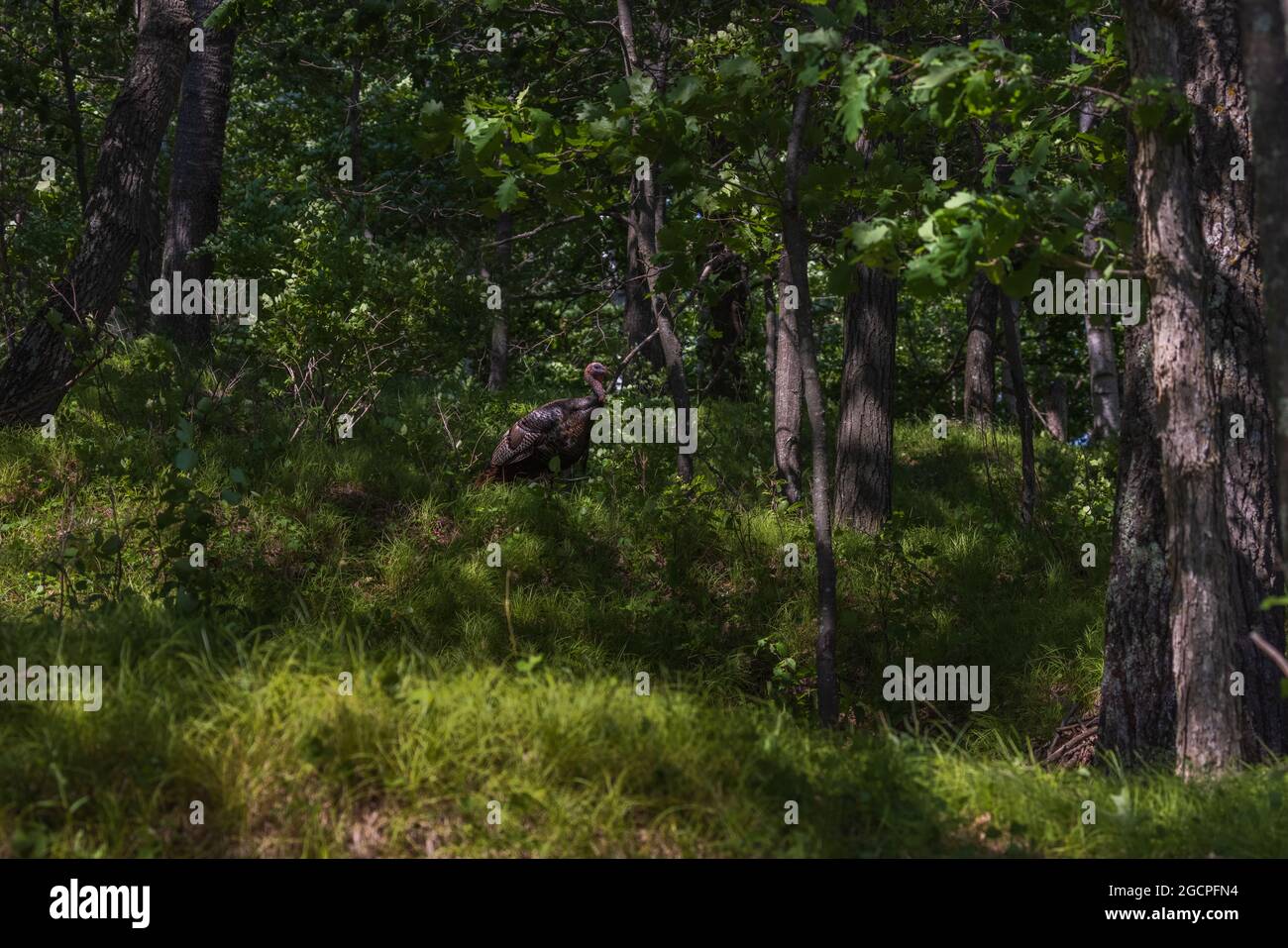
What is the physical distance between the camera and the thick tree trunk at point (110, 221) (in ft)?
31.4

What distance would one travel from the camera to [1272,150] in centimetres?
439

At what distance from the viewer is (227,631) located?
5.36 m

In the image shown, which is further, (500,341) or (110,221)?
(500,341)

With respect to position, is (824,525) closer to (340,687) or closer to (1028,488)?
(340,687)

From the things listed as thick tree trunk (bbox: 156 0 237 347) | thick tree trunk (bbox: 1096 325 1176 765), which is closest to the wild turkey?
thick tree trunk (bbox: 156 0 237 347)

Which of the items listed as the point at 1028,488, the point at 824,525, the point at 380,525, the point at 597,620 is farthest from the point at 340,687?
the point at 1028,488

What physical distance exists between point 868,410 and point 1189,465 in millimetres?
5635

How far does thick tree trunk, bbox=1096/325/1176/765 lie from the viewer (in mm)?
6355

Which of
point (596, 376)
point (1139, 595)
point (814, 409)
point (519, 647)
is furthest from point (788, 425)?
point (1139, 595)

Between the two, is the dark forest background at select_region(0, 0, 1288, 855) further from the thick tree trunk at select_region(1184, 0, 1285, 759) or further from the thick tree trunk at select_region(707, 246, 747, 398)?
the thick tree trunk at select_region(707, 246, 747, 398)

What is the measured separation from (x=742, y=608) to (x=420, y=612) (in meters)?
2.51

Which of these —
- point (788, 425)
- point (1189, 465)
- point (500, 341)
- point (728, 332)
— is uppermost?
point (728, 332)

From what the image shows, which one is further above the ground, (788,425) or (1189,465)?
(788,425)

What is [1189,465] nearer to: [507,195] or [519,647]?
[507,195]
